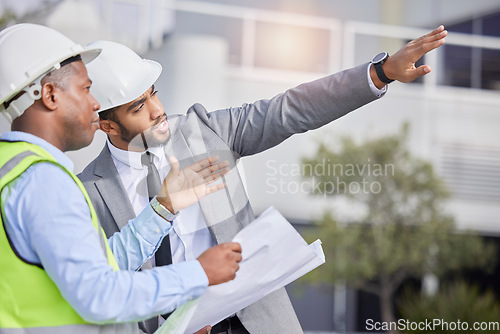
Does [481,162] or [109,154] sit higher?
[109,154]

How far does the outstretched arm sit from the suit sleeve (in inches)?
3.4

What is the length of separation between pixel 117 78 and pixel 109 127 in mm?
213

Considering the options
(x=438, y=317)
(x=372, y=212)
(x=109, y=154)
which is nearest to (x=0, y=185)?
(x=109, y=154)

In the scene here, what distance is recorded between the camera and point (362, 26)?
9.66 m

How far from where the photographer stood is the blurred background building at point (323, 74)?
7.91m

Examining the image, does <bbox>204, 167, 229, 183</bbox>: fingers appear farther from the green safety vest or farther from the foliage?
the foliage

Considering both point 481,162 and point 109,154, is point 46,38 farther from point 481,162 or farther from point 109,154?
point 481,162

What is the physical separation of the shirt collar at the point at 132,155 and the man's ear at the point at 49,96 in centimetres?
97

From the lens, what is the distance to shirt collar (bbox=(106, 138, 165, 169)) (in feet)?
8.08

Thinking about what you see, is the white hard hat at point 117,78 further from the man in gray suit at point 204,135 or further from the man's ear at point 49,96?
the man's ear at point 49,96

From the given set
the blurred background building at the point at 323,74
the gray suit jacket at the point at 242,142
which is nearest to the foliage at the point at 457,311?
the blurred background building at the point at 323,74

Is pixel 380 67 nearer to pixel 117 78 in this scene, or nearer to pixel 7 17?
pixel 117 78

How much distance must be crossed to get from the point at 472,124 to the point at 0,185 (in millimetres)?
8762

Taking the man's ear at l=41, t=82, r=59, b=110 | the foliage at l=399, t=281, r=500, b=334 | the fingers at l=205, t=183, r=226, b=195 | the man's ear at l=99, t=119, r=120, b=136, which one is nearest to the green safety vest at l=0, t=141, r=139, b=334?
the man's ear at l=41, t=82, r=59, b=110
